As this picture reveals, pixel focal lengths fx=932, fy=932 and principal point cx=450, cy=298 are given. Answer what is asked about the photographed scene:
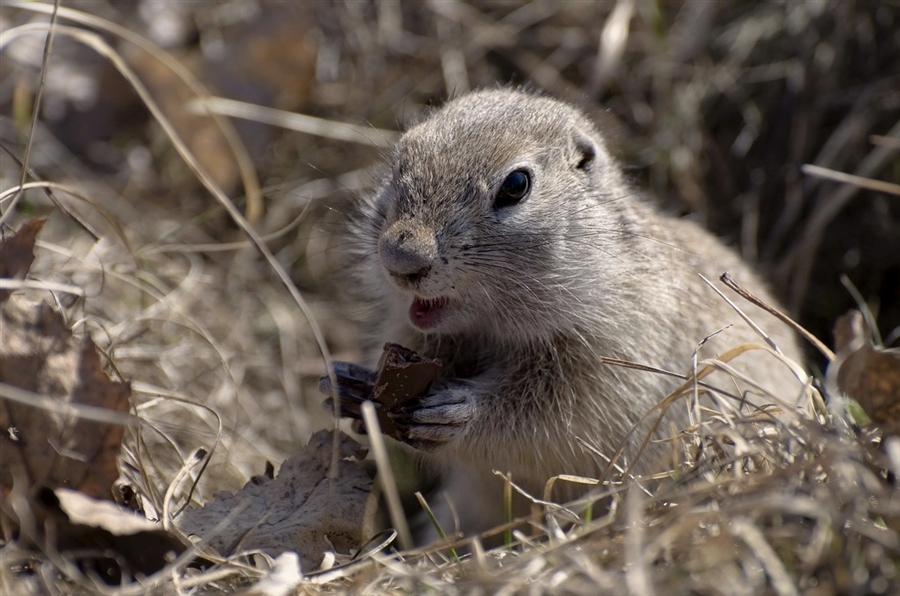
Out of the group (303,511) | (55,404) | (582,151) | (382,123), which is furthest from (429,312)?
(382,123)

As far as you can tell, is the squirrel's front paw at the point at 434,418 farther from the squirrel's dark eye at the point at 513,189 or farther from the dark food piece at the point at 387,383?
the squirrel's dark eye at the point at 513,189

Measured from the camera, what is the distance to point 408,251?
106 inches

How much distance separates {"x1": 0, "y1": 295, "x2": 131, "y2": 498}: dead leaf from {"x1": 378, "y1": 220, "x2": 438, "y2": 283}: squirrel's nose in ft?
2.65

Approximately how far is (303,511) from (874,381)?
1.64m

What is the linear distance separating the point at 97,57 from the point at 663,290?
4229 mm

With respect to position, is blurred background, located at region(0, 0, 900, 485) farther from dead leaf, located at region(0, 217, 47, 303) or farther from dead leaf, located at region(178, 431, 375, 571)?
dead leaf, located at region(0, 217, 47, 303)

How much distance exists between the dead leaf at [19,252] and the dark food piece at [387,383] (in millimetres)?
942

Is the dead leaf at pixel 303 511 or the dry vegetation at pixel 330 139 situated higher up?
the dry vegetation at pixel 330 139

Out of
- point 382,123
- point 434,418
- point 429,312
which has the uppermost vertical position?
point 382,123

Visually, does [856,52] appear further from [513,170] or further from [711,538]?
[711,538]

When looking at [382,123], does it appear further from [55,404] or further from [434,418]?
[55,404]

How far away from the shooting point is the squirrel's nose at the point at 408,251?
2.70m

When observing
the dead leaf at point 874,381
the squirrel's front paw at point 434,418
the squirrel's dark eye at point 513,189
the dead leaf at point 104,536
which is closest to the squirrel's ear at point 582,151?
the squirrel's dark eye at point 513,189

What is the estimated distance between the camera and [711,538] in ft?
6.42
